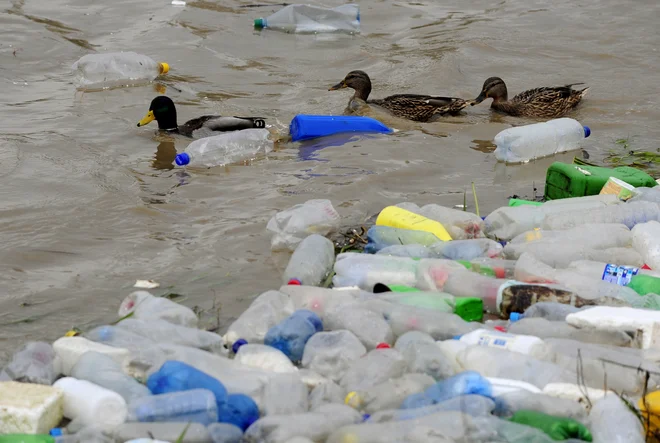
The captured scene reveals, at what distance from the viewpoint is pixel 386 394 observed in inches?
143

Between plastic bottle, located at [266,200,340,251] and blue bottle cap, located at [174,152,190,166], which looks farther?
blue bottle cap, located at [174,152,190,166]

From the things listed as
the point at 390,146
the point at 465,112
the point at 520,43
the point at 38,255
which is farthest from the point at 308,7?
the point at 38,255

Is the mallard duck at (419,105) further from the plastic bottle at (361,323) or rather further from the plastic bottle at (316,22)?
the plastic bottle at (361,323)

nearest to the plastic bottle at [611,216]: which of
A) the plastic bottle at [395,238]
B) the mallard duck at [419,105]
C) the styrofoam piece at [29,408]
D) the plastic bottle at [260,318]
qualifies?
the plastic bottle at [395,238]

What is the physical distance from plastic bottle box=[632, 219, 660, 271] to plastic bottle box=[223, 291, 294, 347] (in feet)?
6.30

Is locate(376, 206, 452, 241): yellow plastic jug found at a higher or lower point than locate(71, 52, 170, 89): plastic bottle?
lower

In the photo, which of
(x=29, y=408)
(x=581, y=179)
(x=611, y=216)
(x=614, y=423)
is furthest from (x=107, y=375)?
(x=581, y=179)

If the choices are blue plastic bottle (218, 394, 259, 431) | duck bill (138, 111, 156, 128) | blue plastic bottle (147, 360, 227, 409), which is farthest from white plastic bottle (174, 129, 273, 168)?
blue plastic bottle (218, 394, 259, 431)

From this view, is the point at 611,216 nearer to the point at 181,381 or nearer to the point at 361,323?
the point at 361,323

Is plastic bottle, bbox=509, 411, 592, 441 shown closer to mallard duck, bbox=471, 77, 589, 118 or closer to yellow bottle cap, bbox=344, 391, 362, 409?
yellow bottle cap, bbox=344, 391, 362, 409

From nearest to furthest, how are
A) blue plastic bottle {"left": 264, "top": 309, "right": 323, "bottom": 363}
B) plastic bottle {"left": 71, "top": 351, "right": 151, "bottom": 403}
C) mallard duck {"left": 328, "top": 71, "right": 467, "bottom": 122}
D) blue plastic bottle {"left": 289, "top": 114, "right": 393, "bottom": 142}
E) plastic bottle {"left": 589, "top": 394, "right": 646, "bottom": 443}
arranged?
plastic bottle {"left": 589, "top": 394, "right": 646, "bottom": 443} < plastic bottle {"left": 71, "top": 351, "right": 151, "bottom": 403} < blue plastic bottle {"left": 264, "top": 309, "right": 323, "bottom": 363} < blue plastic bottle {"left": 289, "top": 114, "right": 393, "bottom": 142} < mallard duck {"left": 328, "top": 71, "right": 467, "bottom": 122}

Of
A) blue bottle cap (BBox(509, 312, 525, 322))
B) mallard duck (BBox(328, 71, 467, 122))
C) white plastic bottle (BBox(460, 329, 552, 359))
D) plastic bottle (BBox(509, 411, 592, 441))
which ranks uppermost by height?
mallard duck (BBox(328, 71, 467, 122))

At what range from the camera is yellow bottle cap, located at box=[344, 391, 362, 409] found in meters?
3.64

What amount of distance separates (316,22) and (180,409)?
10.1 m
